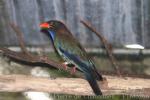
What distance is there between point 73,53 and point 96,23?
1.99 ft

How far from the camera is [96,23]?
13.8ft

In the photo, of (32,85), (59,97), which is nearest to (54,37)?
(32,85)

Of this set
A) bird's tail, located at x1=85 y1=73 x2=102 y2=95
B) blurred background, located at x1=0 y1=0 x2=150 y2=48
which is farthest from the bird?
blurred background, located at x1=0 y1=0 x2=150 y2=48

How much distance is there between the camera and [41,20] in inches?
167

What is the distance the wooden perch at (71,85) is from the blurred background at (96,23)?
0.44 metres

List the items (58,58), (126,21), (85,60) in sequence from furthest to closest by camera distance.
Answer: (58,58) → (126,21) → (85,60)

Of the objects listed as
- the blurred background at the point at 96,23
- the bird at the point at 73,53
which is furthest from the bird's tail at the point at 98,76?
the blurred background at the point at 96,23

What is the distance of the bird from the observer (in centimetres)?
362

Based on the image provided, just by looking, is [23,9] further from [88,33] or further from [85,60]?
[85,60]

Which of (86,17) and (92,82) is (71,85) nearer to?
(92,82)

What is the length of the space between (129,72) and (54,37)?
84cm

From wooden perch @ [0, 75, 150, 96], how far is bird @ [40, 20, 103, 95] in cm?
9

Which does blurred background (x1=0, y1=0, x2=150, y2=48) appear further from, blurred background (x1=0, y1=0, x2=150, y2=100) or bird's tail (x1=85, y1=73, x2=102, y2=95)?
bird's tail (x1=85, y1=73, x2=102, y2=95)

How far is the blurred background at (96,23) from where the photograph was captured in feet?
13.5
